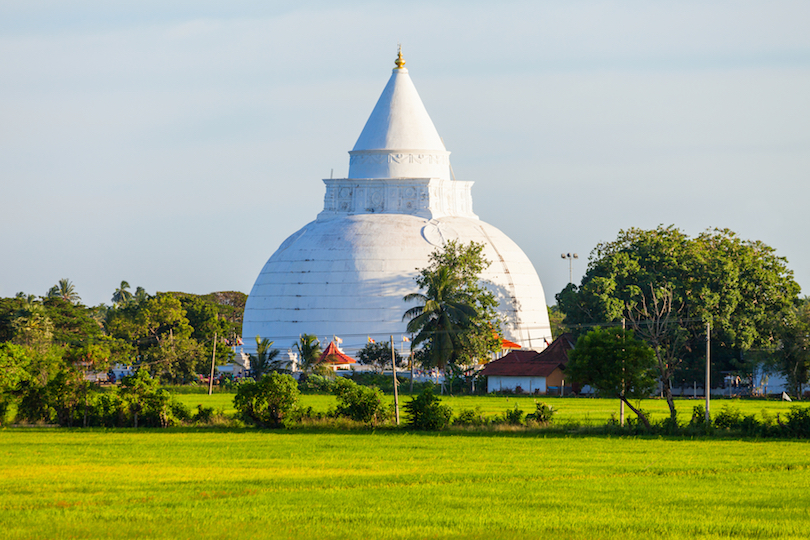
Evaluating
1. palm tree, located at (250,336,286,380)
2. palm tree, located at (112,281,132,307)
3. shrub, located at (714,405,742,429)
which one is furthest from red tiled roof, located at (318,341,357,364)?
palm tree, located at (112,281,132,307)

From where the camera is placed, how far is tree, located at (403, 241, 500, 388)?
55656 mm

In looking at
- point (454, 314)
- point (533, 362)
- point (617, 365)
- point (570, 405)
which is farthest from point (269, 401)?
point (533, 362)

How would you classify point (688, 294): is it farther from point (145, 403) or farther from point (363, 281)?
point (145, 403)

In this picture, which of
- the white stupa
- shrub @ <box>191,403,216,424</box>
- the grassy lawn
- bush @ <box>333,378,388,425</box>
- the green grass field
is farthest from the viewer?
the white stupa

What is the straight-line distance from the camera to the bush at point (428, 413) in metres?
37.1

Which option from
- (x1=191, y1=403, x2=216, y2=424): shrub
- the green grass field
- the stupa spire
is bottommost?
the green grass field

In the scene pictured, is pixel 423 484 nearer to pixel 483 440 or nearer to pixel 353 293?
pixel 483 440

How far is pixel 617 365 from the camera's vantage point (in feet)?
118

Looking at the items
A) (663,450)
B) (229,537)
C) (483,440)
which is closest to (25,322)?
(483,440)

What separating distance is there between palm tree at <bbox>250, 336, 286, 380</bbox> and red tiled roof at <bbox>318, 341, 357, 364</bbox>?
7.59ft

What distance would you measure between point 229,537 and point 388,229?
163 ft

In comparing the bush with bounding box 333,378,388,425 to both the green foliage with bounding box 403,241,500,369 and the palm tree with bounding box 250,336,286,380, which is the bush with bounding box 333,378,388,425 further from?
the palm tree with bounding box 250,336,286,380

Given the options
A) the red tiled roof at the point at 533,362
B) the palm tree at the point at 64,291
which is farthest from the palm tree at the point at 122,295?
the red tiled roof at the point at 533,362

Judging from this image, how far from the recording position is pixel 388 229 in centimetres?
6694
